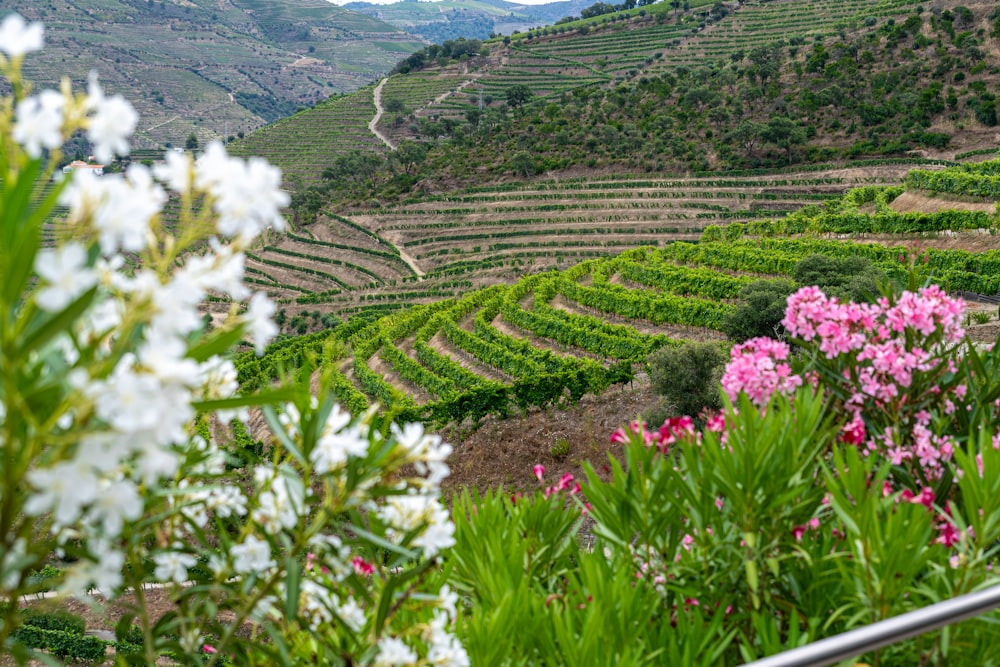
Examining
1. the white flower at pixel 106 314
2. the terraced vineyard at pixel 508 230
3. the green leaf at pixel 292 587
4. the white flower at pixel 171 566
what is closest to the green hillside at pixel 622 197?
the terraced vineyard at pixel 508 230

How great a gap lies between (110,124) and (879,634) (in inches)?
73.8

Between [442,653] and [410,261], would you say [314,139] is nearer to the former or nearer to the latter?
[410,261]

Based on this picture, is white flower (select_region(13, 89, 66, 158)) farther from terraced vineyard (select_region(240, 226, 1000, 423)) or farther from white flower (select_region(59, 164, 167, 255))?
terraced vineyard (select_region(240, 226, 1000, 423))

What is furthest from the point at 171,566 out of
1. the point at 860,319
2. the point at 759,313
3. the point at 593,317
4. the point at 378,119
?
the point at 378,119

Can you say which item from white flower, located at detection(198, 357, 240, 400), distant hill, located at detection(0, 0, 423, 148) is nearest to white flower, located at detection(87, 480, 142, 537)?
white flower, located at detection(198, 357, 240, 400)

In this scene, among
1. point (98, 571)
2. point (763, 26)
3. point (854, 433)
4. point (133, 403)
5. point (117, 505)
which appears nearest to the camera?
point (133, 403)

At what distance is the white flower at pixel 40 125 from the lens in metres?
1.33

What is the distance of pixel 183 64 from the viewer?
146 metres

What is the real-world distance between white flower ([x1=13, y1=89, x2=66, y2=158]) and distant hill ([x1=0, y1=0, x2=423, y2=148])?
11569 centimetres

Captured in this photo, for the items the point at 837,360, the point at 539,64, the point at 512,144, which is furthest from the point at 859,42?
the point at 837,360

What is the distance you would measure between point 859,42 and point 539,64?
38.9 meters

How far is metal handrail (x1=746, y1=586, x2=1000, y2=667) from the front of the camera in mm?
1646

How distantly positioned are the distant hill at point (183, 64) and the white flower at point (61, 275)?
4566 inches

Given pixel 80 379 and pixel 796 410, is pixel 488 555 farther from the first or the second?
pixel 80 379
